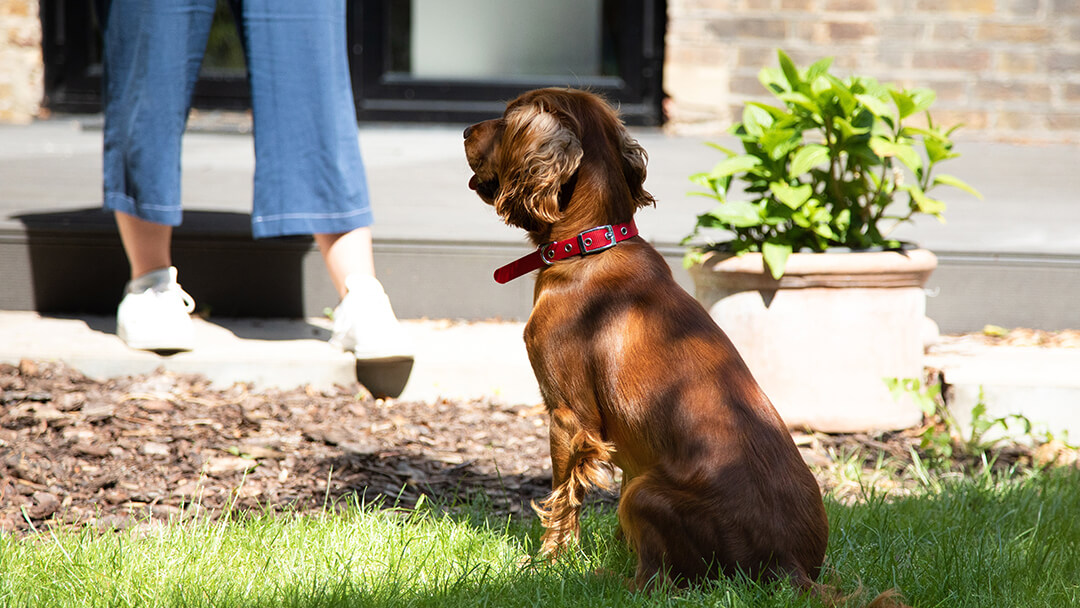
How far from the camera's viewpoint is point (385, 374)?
3.48 metres

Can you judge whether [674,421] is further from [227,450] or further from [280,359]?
[280,359]

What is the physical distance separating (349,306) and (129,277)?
1161mm

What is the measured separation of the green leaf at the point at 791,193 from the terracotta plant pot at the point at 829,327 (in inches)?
6.9

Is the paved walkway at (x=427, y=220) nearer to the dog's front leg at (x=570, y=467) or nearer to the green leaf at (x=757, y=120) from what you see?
the green leaf at (x=757, y=120)

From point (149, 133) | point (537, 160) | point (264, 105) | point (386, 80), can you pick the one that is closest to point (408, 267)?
point (264, 105)

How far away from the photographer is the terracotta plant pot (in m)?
3.18

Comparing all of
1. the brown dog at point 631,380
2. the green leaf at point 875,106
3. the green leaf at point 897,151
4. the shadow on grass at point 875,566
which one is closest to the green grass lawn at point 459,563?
the shadow on grass at point 875,566

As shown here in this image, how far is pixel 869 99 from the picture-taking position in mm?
3010

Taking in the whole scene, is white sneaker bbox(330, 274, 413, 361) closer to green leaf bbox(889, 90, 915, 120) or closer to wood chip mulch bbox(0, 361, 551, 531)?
wood chip mulch bbox(0, 361, 551, 531)

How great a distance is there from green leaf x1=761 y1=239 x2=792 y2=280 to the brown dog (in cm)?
88

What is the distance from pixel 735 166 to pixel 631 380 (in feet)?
4.27

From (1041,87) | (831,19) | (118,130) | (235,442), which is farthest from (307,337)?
(1041,87)

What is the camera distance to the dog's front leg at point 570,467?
7.06 ft

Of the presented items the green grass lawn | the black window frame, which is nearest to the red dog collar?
the green grass lawn
